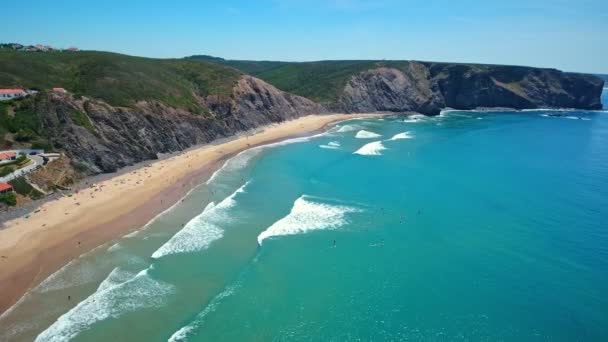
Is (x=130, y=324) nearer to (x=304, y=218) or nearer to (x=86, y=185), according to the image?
(x=304, y=218)

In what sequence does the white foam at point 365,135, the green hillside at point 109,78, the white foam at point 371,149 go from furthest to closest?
the white foam at point 365,135
the white foam at point 371,149
the green hillside at point 109,78

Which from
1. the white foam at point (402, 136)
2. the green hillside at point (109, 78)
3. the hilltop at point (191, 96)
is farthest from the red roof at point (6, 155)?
the white foam at point (402, 136)

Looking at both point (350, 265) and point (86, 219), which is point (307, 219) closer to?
point (350, 265)

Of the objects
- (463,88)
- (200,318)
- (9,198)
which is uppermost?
(463,88)

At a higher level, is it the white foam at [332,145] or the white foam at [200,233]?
the white foam at [332,145]

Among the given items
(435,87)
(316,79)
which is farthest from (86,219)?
(435,87)

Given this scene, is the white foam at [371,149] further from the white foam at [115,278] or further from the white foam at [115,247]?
the white foam at [115,278]

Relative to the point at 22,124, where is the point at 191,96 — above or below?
above

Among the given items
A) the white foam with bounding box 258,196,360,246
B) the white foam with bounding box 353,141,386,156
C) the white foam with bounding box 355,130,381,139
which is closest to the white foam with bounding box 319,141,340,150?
the white foam with bounding box 353,141,386,156
